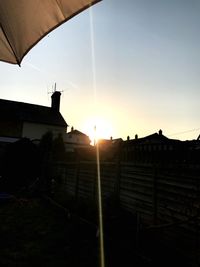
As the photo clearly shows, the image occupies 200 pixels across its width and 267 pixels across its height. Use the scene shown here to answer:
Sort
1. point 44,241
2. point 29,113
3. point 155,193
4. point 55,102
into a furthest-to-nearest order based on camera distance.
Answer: point 55,102 < point 29,113 < point 44,241 < point 155,193

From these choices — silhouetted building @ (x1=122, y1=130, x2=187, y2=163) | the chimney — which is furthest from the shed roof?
silhouetted building @ (x1=122, y1=130, x2=187, y2=163)

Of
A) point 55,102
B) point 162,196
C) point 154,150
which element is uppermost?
point 55,102

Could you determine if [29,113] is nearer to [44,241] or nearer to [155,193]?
[44,241]

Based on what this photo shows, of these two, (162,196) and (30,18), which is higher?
(30,18)

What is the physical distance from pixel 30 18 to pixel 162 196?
4921mm

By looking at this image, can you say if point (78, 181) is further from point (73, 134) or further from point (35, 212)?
point (73, 134)

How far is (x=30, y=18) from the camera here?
2.29 meters

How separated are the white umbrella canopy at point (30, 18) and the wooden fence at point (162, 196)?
3141 millimetres

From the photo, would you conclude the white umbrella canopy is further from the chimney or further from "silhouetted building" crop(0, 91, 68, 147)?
the chimney

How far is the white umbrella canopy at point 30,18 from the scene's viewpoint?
2.05m

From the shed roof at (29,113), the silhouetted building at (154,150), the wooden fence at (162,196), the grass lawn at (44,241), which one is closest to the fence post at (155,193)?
the wooden fence at (162,196)

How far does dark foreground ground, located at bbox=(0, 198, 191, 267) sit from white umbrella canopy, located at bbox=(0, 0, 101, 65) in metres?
4.26

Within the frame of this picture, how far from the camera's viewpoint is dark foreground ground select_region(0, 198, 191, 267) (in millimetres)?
5391

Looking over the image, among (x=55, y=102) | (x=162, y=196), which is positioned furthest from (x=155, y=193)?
(x=55, y=102)
